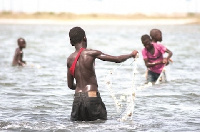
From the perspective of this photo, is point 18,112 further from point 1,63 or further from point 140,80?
point 1,63

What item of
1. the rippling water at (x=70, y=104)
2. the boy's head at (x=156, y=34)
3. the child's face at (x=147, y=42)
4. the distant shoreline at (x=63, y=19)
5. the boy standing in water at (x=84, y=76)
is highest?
the distant shoreline at (x=63, y=19)

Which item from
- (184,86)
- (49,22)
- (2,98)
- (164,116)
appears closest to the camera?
(164,116)

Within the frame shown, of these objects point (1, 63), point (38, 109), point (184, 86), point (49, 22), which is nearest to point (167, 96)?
point (184, 86)

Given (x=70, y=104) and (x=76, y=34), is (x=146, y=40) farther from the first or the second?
(x=76, y=34)

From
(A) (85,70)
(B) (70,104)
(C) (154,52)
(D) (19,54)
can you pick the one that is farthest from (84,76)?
(D) (19,54)

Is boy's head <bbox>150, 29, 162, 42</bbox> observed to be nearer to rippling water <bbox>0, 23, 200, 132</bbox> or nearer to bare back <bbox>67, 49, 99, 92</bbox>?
rippling water <bbox>0, 23, 200, 132</bbox>

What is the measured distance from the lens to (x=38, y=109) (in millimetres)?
10102

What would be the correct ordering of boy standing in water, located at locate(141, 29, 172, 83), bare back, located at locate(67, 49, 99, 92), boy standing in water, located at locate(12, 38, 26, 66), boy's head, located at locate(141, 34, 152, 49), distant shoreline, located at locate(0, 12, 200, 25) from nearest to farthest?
bare back, located at locate(67, 49, 99, 92)
boy's head, located at locate(141, 34, 152, 49)
boy standing in water, located at locate(141, 29, 172, 83)
boy standing in water, located at locate(12, 38, 26, 66)
distant shoreline, located at locate(0, 12, 200, 25)

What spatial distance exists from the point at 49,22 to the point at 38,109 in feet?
319

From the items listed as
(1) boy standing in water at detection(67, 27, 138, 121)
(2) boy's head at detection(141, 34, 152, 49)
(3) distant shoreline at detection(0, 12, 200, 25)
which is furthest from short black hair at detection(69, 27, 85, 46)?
(3) distant shoreline at detection(0, 12, 200, 25)

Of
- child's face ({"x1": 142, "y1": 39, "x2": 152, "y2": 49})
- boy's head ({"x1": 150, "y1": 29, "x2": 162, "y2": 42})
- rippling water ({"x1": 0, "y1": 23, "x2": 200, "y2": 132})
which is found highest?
boy's head ({"x1": 150, "y1": 29, "x2": 162, "y2": 42})

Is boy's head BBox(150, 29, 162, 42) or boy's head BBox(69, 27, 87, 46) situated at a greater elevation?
boy's head BBox(150, 29, 162, 42)

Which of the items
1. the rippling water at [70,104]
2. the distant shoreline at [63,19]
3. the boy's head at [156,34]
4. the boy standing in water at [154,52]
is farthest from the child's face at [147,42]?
the distant shoreline at [63,19]

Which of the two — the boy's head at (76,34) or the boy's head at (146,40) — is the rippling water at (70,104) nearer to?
the boy's head at (146,40)
